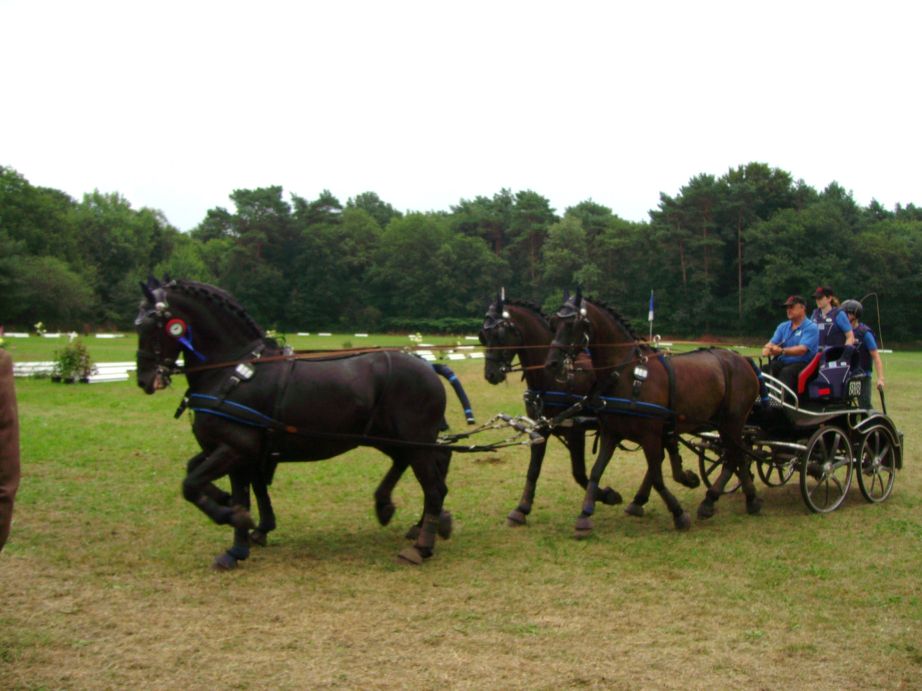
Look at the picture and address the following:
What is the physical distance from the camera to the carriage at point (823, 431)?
9.16m

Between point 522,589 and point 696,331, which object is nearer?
point 522,589

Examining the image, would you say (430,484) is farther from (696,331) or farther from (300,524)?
(696,331)

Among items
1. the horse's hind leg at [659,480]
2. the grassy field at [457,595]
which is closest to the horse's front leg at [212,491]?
the grassy field at [457,595]

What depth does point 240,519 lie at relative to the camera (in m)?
6.50

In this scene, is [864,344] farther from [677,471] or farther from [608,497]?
[608,497]

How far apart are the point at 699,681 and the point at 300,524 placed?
15.8ft

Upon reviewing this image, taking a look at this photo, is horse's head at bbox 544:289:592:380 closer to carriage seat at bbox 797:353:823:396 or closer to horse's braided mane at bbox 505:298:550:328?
horse's braided mane at bbox 505:298:550:328

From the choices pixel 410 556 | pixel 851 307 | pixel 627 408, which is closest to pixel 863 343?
pixel 851 307

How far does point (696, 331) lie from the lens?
57.4 m

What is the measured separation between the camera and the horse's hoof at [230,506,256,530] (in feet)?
21.3

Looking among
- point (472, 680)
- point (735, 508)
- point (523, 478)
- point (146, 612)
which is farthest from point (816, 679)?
point (523, 478)

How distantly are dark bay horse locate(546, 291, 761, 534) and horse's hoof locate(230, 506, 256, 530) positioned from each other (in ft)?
10.5

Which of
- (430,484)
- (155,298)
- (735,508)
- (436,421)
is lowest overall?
(735,508)

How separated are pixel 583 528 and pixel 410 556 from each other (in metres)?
1.87
